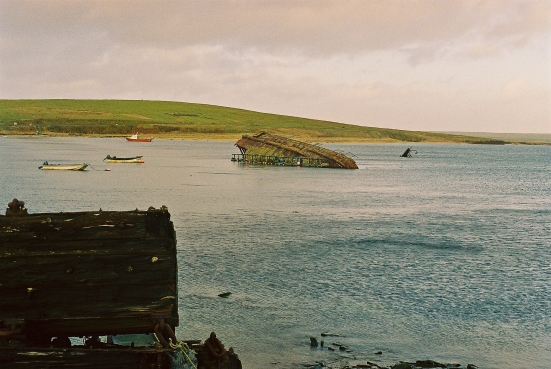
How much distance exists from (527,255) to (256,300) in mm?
19530

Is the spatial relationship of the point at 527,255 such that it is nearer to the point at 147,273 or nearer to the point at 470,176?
the point at 147,273

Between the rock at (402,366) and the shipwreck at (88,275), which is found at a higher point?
the shipwreck at (88,275)

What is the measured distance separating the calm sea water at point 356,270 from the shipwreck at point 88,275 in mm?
12761

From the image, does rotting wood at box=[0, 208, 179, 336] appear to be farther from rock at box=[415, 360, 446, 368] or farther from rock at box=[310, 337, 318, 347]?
rock at box=[310, 337, 318, 347]

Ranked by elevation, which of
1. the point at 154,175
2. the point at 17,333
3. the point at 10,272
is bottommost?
the point at 154,175

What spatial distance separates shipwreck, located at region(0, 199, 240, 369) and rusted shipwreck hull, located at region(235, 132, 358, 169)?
112m

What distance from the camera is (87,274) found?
6.21 metres

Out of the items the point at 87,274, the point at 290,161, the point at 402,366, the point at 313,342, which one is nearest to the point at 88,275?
the point at 87,274

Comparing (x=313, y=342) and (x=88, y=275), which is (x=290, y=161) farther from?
(x=88, y=275)

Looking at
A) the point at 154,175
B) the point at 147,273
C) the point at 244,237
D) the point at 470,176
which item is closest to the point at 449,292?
the point at 244,237

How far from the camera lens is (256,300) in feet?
81.9

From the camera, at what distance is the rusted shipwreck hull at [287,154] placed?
120 m

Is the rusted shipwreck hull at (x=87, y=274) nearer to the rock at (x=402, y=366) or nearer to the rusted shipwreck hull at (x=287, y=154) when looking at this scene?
the rock at (x=402, y=366)

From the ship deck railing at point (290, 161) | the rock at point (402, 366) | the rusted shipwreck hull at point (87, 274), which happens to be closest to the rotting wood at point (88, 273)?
the rusted shipwreck hull at point (87, 274)
